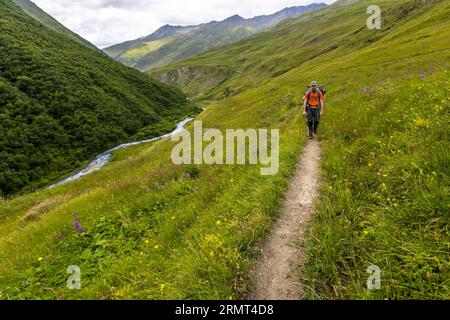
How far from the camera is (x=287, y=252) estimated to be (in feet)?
17.3

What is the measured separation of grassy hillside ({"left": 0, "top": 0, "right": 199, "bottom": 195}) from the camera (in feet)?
253

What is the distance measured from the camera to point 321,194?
7129 mm

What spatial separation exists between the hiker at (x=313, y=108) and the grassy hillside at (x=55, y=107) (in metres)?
76.7

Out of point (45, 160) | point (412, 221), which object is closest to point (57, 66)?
point (45, 160)

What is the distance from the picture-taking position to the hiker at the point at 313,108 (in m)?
14.3

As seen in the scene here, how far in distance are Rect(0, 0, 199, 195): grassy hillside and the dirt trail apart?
3149 inches

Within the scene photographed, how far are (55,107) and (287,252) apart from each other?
Answer: 112 meters
